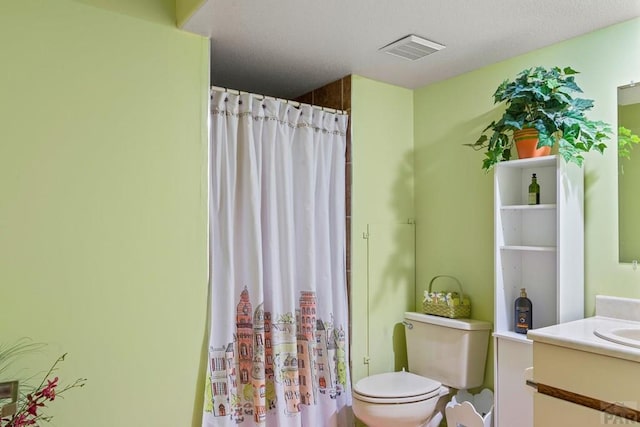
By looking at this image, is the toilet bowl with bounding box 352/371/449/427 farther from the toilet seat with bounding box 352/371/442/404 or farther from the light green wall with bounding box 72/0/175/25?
the light green wall with bounding box 72/0/175/25

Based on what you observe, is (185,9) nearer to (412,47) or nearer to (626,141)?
(412,47)

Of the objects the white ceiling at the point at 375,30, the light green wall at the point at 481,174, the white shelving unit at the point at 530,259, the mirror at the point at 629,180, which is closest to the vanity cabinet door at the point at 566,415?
the white shelving unit at the point at 530,259

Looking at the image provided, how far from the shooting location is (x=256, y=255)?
2.38m

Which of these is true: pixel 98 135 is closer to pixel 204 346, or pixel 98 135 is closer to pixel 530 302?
pixel 204 346

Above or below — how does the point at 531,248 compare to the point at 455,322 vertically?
above

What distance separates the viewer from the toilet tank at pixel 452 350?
8.23 ft

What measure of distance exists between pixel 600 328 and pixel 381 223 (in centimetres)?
133

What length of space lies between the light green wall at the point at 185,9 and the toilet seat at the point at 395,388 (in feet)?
6.46

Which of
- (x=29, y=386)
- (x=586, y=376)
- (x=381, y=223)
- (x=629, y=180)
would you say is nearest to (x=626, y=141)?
(x=629, y=180)

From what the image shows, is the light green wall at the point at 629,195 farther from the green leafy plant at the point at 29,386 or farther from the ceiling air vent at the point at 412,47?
the green leafy plant at the point at 29,386

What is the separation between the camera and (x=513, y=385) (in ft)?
7.29

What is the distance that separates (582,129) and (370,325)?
153 cm

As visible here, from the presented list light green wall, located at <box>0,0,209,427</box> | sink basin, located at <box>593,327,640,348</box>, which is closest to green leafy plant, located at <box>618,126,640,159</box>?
sink basin, located at <box>593,327,640,348</box>

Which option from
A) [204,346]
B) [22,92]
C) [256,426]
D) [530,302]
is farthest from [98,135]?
[530,302]
